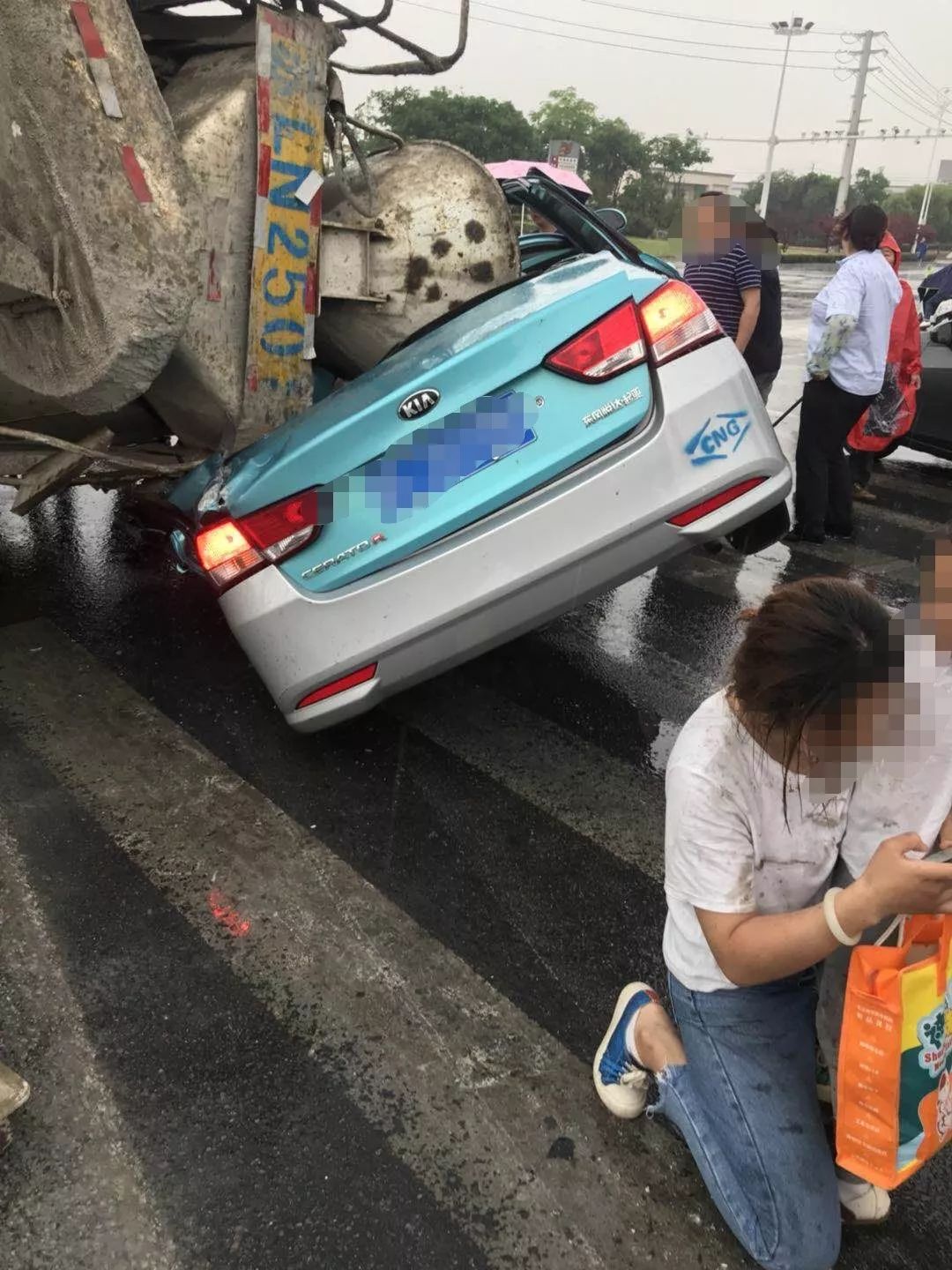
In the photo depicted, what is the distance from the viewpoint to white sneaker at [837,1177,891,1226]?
1.87m

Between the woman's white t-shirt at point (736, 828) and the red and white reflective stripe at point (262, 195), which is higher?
the red and white reflective stripe at point (262, 195)

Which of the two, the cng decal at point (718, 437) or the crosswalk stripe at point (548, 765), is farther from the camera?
the crosswalk stripe at point (548, 765)

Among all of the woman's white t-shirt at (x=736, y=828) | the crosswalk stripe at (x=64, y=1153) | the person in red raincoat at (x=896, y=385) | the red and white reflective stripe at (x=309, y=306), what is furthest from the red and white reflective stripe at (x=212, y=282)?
the person in red raincoat at (x=896, y=385)

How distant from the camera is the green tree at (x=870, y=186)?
80562mm

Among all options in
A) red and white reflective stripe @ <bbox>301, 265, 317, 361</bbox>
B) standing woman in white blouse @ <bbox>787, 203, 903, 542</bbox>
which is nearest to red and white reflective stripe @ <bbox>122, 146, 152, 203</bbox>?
red and white reflective stripe @ <bbox>301, 265, 317, 361</bbox>

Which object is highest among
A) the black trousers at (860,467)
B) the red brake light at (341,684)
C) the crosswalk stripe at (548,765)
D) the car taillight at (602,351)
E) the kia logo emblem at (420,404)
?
the car taillight at (602,351)

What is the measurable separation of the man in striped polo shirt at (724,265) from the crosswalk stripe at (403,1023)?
3.54m

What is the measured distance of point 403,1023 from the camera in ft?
7.48

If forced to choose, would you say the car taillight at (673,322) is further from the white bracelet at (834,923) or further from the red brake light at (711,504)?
the white bracelet at (834,923)

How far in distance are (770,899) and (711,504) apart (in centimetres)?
137

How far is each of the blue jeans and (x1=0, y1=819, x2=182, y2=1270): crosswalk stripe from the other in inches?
39.7

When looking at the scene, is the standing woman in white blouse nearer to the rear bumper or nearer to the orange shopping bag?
the rear bumper

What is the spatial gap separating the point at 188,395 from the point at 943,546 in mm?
2327

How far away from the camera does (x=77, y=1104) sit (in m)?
2.04
